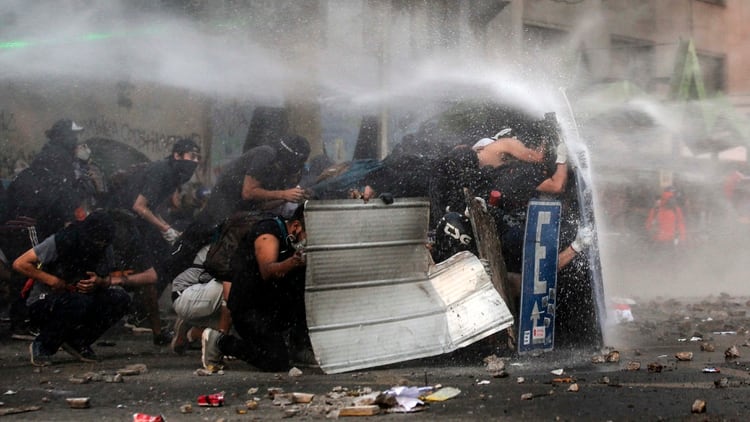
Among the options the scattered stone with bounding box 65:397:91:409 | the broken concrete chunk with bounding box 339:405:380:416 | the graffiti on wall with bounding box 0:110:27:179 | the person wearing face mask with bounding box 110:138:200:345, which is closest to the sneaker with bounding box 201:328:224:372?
the scattered stone with bounding box 65:397:91:409

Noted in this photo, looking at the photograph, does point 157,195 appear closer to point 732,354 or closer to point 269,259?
point 269,259

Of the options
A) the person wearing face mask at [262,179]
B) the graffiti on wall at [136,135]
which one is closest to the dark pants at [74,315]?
the person wearing face mask at [262,179]

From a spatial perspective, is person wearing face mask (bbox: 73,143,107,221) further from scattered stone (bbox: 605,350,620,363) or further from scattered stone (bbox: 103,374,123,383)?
scattered stone (bbox: 605,350,620,363)

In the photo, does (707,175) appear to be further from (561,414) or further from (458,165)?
(561,414)

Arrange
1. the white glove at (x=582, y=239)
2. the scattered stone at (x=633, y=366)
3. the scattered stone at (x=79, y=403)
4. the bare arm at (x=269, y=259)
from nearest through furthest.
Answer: the scattered stone at (x=79, y=403) < the bare arm at (x=269, y=259) < the scattered stone at (x=633, y=366) < the white glove at (x=582, y=239)

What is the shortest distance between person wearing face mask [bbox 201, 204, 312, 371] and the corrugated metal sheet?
0.23 m

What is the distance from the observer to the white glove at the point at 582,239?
22.2 ft

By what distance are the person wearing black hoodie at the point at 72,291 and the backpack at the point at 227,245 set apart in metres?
0.66

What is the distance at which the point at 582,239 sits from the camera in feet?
22.2

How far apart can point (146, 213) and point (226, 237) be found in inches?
71.3

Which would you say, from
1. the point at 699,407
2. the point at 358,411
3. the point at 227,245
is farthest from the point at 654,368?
the point at 227,245

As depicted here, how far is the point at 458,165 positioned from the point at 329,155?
3.06 m

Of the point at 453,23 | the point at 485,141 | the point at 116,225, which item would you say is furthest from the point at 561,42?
the point at 116,225

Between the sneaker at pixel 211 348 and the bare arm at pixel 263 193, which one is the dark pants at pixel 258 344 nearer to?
the sneaker at pixel 211 348
